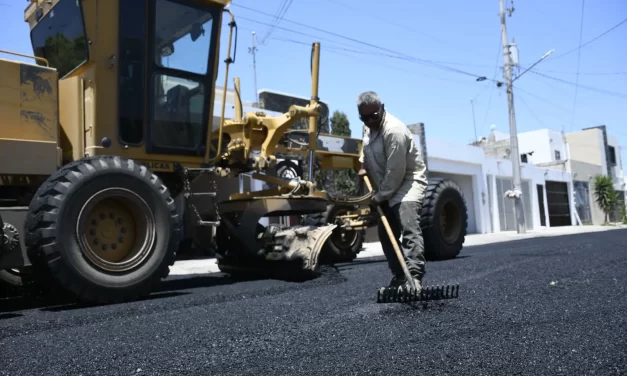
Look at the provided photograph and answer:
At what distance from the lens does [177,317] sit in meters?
3.70

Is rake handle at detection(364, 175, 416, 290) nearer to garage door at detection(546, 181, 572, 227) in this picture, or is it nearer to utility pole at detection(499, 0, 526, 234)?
utility pole at detection(499, 0, 526, 234)

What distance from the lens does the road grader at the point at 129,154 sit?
4312 millimetres

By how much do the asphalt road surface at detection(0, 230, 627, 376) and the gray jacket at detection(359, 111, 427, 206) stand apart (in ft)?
2.70

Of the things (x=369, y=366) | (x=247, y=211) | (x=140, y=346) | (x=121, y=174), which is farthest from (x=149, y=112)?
(x=369, y=366)

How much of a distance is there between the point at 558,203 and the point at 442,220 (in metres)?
28.3

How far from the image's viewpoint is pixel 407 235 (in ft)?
13.0

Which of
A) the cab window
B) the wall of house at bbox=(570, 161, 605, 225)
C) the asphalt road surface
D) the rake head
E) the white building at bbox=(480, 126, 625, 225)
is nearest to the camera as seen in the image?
the asphalt road surface

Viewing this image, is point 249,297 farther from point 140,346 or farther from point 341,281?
point 140,346

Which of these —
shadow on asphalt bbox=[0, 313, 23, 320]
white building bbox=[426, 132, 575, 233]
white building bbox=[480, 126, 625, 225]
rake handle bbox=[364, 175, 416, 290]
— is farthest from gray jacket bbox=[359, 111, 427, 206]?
white building bbox=[480, 126, 625, 225]

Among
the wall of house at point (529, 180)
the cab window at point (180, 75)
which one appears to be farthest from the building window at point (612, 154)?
the cab window at point (180, 75)

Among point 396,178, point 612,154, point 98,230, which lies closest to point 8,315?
point 98,230

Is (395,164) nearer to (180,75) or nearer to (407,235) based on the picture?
(407,235)

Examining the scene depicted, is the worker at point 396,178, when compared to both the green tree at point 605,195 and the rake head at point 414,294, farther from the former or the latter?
the green tree at point 605,195

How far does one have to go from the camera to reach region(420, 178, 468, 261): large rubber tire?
736 cm
